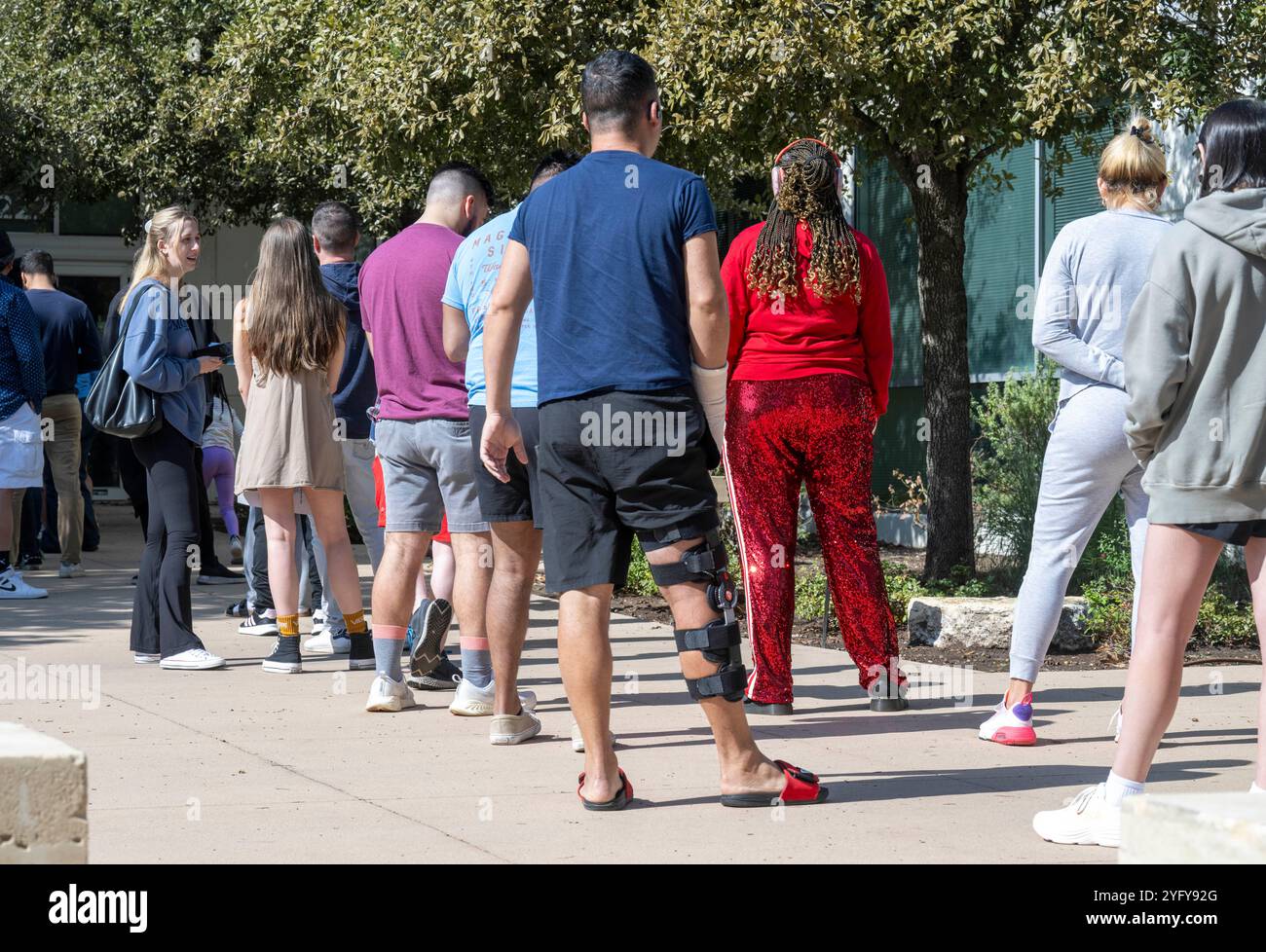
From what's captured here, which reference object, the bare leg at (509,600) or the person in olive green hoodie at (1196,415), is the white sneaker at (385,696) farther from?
the person in olive green hoodie at (1196,415)

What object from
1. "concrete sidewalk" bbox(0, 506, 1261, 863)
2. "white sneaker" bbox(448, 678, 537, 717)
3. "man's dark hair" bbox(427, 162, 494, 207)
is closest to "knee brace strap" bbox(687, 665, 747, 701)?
"concrete sidewalk" bbox(0, 506, 1261, 863)

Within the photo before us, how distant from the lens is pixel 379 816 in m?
4.65

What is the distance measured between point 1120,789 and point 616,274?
6.40 feet

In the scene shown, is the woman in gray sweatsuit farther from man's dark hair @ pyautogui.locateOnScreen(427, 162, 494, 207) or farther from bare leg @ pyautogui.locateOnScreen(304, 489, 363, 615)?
bare leg @ pyautogui.locateOnScreen(304, 489, 363, 615)

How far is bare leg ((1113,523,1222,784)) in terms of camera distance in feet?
13.7

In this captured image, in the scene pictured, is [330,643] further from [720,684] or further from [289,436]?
[720,684]

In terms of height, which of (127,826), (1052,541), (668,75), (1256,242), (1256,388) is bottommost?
(127,826)

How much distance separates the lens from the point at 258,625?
9.12m

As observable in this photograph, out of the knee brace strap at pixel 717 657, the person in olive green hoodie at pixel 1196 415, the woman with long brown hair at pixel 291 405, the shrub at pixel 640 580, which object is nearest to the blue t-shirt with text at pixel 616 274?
the knee brace strap at pixel 717 657

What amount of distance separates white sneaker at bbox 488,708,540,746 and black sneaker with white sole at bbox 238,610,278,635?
11.3 feet

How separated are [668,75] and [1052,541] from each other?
3794 mm

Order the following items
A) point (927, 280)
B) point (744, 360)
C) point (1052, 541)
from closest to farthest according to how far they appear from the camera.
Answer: point (1052, 541)
point (744, 360)
point (927, 280)
